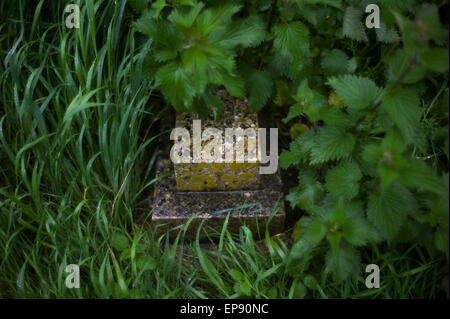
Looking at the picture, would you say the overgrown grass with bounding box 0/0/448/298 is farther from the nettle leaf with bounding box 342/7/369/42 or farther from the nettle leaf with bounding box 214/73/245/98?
the nettle leaf with bounding box 342/7/369/42

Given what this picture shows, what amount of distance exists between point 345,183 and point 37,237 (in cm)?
130

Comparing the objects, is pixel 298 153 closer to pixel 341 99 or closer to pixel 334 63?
pixel 341 99

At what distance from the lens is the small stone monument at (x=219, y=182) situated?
1.89 metres

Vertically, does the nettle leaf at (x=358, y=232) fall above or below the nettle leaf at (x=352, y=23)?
below

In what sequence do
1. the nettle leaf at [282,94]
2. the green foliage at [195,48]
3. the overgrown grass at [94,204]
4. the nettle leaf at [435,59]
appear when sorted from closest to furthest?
the nettle leaf at [435,59]
the green foliage at [195,48]
the overgrown grass at [94,204]
the nettle leaf at [282,94]

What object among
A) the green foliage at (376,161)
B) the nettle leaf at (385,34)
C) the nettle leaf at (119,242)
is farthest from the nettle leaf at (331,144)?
the nettle leaf at (119,242)

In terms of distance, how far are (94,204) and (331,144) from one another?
3.83 feet

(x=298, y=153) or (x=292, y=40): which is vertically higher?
(x=292, y=40)

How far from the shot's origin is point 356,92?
1.56 metres

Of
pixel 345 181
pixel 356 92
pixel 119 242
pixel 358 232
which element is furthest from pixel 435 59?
pixel 119 242

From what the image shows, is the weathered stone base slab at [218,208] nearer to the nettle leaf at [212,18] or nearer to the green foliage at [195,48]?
the green foliage at [195,48]

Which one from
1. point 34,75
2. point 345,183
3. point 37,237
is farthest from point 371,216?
point 34,75

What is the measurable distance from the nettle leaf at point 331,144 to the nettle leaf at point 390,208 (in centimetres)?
20

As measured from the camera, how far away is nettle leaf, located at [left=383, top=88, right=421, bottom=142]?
140 centimetres
